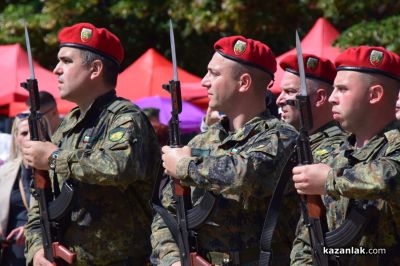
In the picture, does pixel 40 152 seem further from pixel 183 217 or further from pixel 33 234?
pixel 183 217

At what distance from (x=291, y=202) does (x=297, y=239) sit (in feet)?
1.73

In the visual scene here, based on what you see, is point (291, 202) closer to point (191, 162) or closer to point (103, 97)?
point (191, 162)

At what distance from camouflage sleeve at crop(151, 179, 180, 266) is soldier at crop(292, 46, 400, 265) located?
2.99 ft

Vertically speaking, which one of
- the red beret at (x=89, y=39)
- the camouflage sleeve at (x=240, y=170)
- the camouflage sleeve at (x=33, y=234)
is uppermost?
the red beret at (x=89, y=39)

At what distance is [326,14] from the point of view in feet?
49.4

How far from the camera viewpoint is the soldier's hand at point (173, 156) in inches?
249

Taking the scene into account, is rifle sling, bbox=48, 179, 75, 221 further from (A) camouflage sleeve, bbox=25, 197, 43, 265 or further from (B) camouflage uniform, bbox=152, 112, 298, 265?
(B) camouflage uniform, bbox=152, 112, 298, 265

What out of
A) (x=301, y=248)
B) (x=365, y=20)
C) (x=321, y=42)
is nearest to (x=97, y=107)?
(x=301, y=248)

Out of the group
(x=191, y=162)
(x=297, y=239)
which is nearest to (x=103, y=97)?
(x=191, y=162)

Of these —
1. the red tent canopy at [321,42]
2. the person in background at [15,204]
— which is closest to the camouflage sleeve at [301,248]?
the person in background at [15,204]

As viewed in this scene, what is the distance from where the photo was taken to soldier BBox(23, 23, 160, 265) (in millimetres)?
6797

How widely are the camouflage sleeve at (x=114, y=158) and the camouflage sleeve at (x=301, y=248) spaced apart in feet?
4.02

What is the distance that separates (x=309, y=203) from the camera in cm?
575

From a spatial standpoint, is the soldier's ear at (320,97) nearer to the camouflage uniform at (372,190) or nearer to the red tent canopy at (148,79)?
the camouflage uniform at (372,190)
